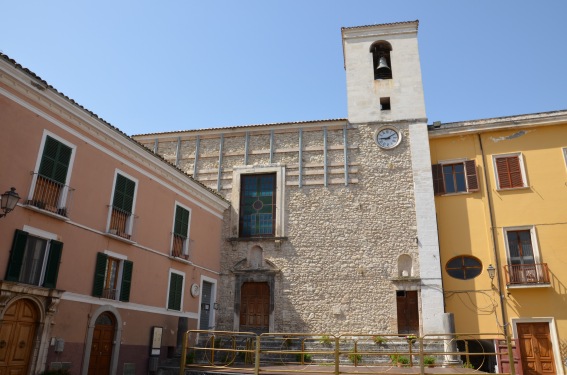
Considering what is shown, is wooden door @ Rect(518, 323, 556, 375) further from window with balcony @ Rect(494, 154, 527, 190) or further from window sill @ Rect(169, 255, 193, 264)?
window sill @ Rect(169, 255, 193, 264)

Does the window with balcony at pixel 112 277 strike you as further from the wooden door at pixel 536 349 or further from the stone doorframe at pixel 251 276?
the wooden door at pixel 536 349

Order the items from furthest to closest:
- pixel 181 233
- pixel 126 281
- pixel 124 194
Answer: pixel 181 233
pixel 124 194
pixel 126 281

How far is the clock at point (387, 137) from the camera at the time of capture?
64.5ft

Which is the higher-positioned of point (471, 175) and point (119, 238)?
point (471, 175)

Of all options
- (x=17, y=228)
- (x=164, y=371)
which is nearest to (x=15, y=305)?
(x=17, y=228)

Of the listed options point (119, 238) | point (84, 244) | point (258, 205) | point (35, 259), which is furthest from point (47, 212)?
point (258, 205)

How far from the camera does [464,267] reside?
Result: 1758 centimetres

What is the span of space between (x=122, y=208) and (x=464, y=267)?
12.6 meters

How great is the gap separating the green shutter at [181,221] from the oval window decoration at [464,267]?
1012cm

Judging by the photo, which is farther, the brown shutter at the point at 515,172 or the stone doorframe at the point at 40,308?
the brown shutter at the point at 515,172

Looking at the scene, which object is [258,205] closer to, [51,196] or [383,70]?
[383,70]

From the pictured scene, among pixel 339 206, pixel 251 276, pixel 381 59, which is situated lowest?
pixel 251 276

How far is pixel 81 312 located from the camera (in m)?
12.1

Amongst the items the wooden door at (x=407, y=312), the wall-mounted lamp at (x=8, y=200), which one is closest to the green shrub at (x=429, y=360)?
the wooden door at (x=407, y=312)
